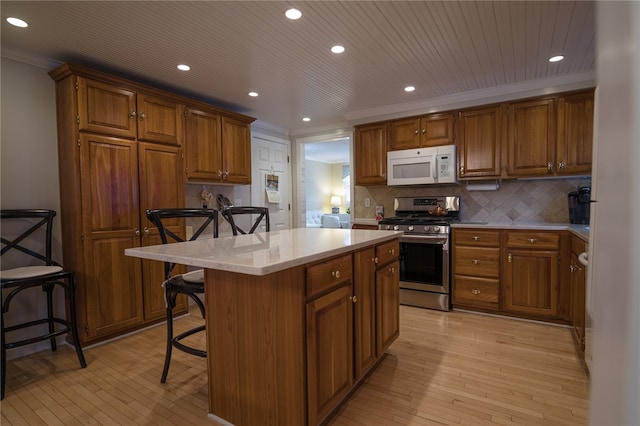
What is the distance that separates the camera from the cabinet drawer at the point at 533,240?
9.45ft

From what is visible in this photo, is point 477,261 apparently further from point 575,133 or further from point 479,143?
point 575,133

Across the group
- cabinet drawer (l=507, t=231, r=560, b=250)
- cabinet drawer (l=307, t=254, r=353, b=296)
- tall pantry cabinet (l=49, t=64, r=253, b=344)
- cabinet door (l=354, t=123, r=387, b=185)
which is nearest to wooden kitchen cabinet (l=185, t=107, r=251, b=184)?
tall pantry cabinet (l=49, t=64, r=253, b=344)

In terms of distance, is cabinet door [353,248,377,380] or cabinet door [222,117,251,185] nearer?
cabinet door [353,248,377,380]

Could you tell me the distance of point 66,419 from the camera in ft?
5.52

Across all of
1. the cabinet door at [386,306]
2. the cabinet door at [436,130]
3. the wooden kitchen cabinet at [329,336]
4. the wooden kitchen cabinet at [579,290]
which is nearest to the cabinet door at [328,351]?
the wooden kitchen cabinet at [329,336]

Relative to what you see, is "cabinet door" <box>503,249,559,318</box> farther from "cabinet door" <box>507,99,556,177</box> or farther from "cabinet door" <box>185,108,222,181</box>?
"cabinet door" <box>185,108,222,181</box>

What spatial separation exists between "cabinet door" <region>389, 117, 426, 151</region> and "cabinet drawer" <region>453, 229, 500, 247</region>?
118cm

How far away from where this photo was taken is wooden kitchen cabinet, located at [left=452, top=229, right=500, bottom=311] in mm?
3137

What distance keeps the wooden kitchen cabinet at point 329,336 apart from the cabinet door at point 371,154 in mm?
2565

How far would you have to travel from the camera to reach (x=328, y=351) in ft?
4.97

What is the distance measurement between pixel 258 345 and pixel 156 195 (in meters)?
2.14

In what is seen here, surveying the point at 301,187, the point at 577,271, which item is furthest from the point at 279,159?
the point at 577,271

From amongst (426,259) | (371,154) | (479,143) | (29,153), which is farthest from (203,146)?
(479,143)

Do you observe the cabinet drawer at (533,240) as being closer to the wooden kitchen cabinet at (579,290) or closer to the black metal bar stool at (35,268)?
the wooden kitchen cabinet at (579,290)
